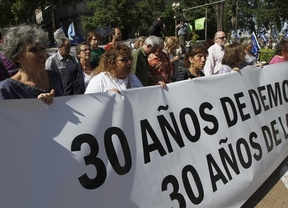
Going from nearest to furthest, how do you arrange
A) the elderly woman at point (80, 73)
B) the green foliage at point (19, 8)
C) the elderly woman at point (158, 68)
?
the elderly woman at point (80, 73) → the elderly woman at point (158, 68) → the green foliage at point (19, 8)

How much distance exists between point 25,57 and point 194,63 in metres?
2.19

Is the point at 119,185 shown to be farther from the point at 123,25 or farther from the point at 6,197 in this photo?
the point at 123,25

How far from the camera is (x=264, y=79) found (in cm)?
393

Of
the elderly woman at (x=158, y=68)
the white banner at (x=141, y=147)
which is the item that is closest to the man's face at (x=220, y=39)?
the elderly woman at (x=158, y=68)

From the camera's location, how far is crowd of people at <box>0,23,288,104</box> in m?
2.19

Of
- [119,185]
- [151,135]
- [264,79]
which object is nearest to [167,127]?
[151,135]

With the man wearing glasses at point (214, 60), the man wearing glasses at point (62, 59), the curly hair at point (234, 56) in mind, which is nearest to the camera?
the man wearing glasses at point (62, 59)

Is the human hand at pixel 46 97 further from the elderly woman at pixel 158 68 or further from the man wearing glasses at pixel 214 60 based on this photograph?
the man wearing glasses at pixel 214 60

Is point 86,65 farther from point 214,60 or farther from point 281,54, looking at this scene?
point 281,54

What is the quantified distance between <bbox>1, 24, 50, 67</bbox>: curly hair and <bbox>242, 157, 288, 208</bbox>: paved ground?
7.78ft

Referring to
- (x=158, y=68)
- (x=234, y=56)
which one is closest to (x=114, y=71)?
(x=158, y=68)

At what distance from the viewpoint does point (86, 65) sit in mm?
4039

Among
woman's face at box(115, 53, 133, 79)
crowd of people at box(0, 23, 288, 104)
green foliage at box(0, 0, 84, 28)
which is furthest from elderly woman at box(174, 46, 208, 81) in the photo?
green foliage at box(0, 0, 84, 28)

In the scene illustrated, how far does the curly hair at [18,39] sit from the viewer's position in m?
2.18
